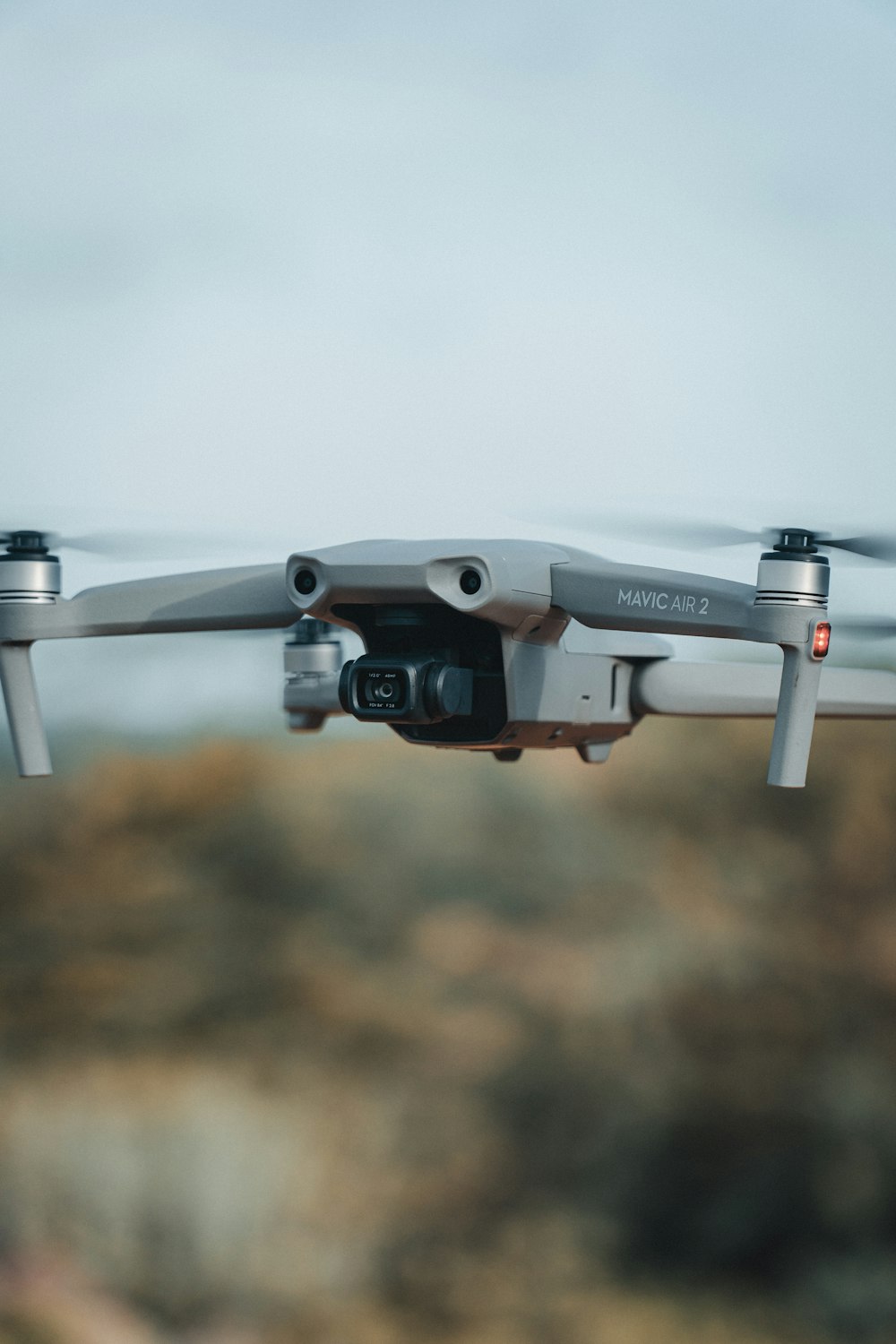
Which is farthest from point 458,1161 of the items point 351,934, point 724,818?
point 724,818

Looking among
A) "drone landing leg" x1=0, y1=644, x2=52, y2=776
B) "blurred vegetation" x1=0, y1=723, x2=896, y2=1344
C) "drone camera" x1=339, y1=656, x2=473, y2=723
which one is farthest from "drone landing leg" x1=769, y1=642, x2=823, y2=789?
"blurred vegetation" x1=0, y1=723, x2=896, y2=1344

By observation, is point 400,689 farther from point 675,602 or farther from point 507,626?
point 675,602

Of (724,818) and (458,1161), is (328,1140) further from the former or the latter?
(724,818)

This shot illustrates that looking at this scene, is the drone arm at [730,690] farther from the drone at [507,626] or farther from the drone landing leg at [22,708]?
the drone landing leg at [22,708]

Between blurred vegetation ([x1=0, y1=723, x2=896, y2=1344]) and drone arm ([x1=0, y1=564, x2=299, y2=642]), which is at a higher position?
drone arm ([x1=0, y1=564, x2=299, y2=642])

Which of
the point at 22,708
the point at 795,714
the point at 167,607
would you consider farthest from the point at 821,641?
the point at 22,708

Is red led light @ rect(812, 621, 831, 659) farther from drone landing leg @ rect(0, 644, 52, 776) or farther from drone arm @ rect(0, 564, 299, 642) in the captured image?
drone landing leg @ rect(0, 644, 52, 776)

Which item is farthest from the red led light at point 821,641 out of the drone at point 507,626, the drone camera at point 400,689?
the drone camera at point 400,689
